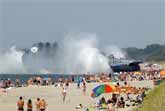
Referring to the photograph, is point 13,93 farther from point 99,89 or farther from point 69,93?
point 99,89

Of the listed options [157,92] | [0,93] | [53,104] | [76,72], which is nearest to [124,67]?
[76,72]

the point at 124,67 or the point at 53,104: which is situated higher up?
the point at 124,67

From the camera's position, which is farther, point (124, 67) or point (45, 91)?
point (124, 67)

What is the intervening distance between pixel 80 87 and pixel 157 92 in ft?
101

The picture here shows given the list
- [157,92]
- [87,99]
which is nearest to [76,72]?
[87,99]

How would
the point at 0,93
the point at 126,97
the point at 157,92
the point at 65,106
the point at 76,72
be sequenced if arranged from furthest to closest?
the point at 76,72 < the point at 0,93 < the point at 126,97 < the point at 65,106 < the point at 157,92

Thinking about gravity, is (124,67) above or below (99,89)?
above

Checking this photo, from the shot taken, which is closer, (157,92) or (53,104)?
(157,92)

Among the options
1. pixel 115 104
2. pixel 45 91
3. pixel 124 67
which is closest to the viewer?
pixel 115 104

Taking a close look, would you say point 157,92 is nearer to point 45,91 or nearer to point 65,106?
point 65,106

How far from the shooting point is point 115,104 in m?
30.2

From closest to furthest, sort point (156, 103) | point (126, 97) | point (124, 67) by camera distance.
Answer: point (156, 103)
point (126, 97)
point (124, 67)

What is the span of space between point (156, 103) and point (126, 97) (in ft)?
61.7

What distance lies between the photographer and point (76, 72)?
13725cm
